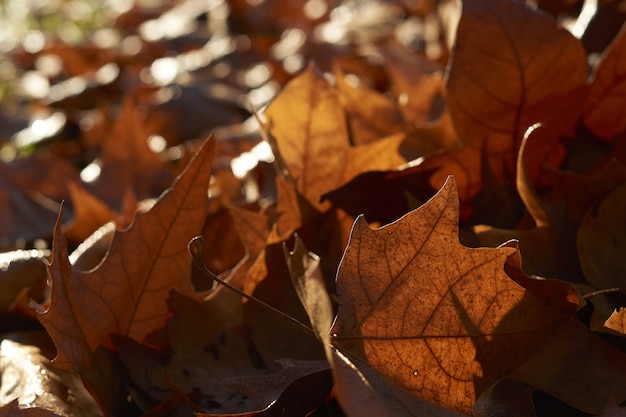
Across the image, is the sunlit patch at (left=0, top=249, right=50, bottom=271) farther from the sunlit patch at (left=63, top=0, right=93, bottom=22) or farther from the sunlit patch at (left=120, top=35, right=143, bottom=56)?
the sunlit patch at (left=63, top=0, right=93, bottom=22)

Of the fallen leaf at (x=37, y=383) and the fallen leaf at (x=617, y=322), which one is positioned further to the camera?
the fallen leaf at (x=37, y=383)

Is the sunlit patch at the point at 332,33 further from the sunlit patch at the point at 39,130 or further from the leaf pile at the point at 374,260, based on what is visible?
the leaf pile at the point at 374,260

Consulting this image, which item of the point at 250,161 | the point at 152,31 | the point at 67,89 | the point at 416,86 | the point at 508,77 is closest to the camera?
the point at 508,77

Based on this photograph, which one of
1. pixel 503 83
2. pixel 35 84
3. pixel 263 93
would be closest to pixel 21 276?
pixel 503 83

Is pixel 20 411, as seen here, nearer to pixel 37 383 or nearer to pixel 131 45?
pixel 37 383

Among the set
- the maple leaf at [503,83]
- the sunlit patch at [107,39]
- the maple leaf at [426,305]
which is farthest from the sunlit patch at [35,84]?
the maple leaf at [426,305]

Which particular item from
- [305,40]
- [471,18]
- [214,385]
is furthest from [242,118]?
[214,385]
